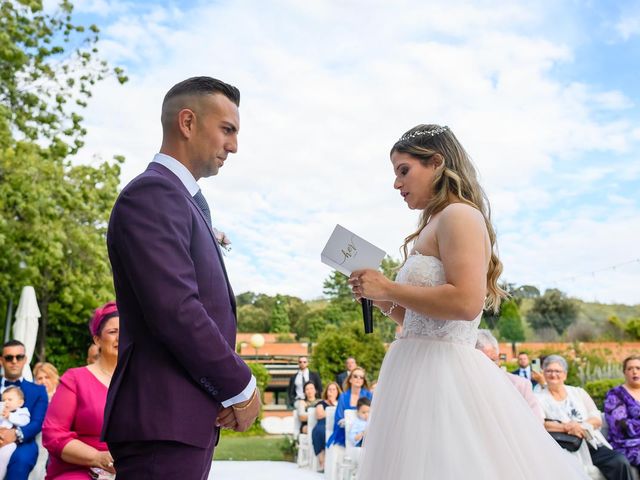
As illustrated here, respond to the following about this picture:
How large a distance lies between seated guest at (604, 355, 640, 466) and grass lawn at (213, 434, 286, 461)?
26.5 feet

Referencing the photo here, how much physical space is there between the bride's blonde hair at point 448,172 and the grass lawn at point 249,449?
11.5 m

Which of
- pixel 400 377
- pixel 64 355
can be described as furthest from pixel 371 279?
pixel 64 355

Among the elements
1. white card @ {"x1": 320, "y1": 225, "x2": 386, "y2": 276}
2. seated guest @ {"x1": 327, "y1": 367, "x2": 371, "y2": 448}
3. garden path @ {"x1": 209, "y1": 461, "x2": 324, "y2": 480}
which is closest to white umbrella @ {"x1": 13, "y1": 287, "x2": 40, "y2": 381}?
garden path @ {"x1": 209, "y1": 461, "x2": 324, "y2": 480}

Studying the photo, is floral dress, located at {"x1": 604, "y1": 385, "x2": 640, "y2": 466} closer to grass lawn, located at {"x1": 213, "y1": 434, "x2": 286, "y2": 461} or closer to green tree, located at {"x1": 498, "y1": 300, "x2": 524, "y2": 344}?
grass lawn, located at {"x1": 213, "y1": 434, "x2": 286, "y2": 461}

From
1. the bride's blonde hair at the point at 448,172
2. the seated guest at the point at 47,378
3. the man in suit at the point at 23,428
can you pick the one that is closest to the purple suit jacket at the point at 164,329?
the bride's blonde hair at the point at 448,172

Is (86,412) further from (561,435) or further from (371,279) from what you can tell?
(561,435)

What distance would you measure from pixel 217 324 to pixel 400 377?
982 millimetres

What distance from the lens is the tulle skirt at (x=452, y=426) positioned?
7.93 ft

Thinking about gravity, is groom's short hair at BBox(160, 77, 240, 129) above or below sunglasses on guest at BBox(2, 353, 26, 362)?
above

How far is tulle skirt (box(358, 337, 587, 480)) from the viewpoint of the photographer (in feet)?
7.93

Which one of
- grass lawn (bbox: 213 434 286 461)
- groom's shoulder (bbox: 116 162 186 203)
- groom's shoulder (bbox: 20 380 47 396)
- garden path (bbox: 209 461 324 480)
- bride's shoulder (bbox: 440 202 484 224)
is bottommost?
grass lawn (bbox: 213 434 286 461)

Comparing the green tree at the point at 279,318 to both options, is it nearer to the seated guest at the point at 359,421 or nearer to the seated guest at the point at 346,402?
the seated guest at the point at 346,402

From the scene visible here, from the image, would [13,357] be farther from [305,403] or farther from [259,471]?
[305,403]

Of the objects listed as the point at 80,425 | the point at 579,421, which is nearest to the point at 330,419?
the point at 579,421
